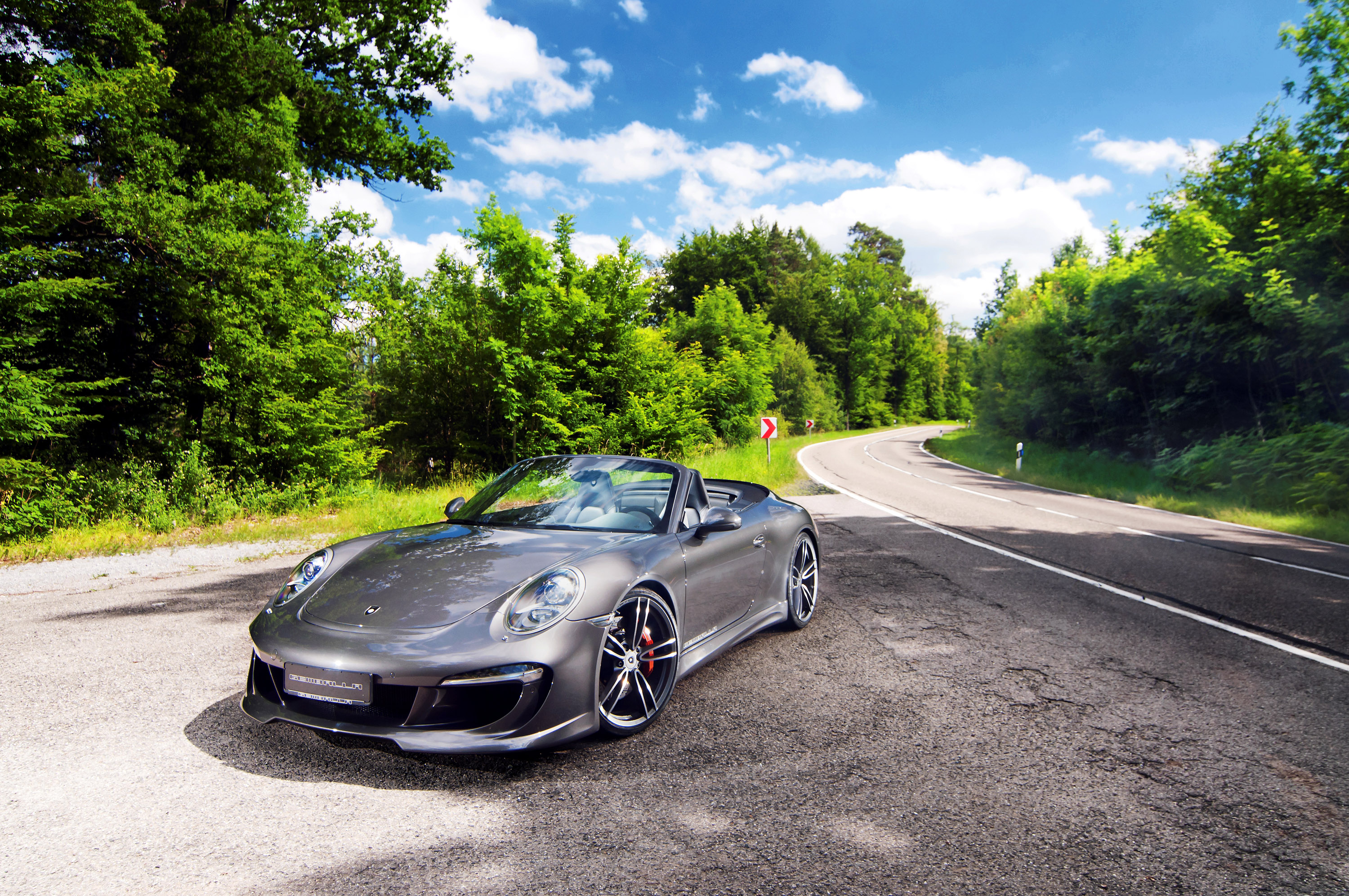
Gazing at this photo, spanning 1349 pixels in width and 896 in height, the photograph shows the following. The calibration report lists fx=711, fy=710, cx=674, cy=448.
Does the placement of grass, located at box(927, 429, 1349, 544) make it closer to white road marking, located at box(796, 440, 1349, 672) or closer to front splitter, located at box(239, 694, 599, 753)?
white road marking, located at box(796, 440, 1349, 672)

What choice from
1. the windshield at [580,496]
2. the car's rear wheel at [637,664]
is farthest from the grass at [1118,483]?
the car's rear wheel at [637,664]

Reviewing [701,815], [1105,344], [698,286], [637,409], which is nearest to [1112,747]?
[701,815]

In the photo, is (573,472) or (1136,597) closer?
(573,472)

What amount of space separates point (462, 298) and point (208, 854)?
61.9 feet

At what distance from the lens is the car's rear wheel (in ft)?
10.7

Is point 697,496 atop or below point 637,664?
atop

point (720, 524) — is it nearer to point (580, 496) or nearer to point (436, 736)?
point (580, 496)

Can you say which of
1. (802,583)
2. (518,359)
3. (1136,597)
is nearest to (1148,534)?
(1136,597)

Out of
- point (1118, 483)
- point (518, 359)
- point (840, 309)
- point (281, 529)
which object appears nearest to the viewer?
point (281, 529)

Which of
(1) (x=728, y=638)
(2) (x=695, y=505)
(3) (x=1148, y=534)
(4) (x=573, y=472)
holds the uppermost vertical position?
(4) (x=573, y=472)

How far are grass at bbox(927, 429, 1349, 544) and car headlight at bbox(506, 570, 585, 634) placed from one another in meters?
13.0

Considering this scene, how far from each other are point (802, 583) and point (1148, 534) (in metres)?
8.25

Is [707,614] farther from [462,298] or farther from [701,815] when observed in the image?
[462,298]

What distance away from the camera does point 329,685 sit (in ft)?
9.29
